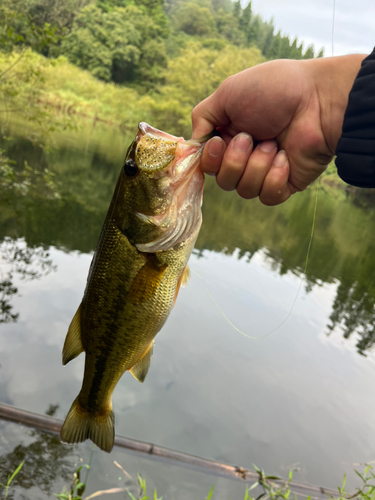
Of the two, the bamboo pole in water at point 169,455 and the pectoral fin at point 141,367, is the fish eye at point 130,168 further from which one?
the bamboo pole in water at point 169,455

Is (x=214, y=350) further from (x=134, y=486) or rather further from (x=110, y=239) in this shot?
(x=110, y=239)

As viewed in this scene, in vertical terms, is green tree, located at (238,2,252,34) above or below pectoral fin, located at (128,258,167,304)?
above

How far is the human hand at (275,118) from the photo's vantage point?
1732 millimetres

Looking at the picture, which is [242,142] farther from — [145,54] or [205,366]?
[145,54]

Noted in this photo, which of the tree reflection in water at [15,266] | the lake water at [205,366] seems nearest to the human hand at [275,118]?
the lake water at [205,366]

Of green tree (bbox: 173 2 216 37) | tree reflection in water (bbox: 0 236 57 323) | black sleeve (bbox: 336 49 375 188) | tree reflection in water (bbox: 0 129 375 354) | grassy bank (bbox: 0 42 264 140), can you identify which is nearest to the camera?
black sleeve (bbox: 336 49 375 188)

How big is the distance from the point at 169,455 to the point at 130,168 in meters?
2.73

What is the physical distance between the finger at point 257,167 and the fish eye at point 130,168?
0.54 m

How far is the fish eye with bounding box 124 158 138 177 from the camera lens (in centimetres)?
159

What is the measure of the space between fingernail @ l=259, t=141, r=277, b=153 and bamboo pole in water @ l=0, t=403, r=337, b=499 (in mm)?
2761

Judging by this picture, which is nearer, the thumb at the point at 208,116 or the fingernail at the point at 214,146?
the fingernail at the point at 214,146

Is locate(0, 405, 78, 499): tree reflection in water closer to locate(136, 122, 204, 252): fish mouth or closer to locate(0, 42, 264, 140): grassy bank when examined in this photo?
locate(136, 122, 204, 252): fish mouth

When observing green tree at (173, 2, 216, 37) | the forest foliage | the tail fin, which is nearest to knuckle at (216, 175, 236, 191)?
the tail fin

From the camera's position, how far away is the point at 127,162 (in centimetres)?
160
